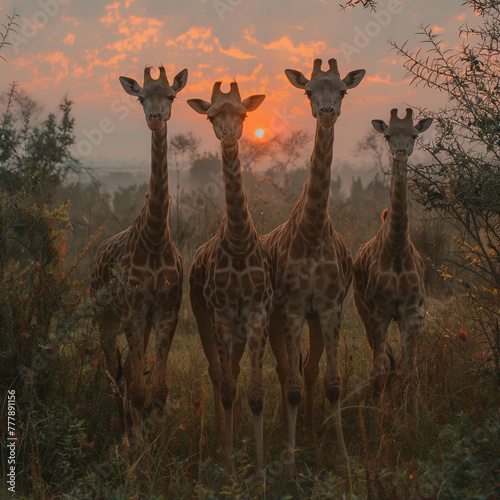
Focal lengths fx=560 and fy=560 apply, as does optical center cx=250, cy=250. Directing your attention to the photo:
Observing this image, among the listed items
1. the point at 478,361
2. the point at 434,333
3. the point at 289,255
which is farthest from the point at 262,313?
the point at 434,333

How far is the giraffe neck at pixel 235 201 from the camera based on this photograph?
475cm

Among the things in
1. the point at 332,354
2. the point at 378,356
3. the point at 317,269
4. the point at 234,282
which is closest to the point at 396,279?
the point at 378,356

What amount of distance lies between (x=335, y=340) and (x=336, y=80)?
2283 millimetres

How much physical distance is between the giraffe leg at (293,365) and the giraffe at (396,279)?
806 millimetres

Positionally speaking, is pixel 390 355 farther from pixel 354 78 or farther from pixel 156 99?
pixel 156 99

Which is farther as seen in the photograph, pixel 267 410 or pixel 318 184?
pixel 267 410

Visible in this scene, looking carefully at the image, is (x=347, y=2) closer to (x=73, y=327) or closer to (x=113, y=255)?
(x=113, y=255)

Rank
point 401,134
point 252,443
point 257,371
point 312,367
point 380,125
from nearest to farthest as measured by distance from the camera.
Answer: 1. point 257,371
2. point 252,443
3. point 401,134
4. point 312,367
5. point 380,125

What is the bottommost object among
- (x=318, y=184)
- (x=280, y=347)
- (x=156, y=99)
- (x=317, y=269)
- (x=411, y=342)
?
(x=280, y=347)

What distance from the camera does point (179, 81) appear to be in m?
5.39

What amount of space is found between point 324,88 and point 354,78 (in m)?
0.57

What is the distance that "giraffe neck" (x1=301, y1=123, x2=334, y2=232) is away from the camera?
16.2 ft

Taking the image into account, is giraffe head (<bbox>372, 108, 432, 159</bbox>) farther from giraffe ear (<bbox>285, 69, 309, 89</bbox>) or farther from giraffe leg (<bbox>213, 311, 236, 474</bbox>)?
giraffe leg (<bbox>213, 311, 236, 474</bbox>)

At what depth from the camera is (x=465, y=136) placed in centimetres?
471
